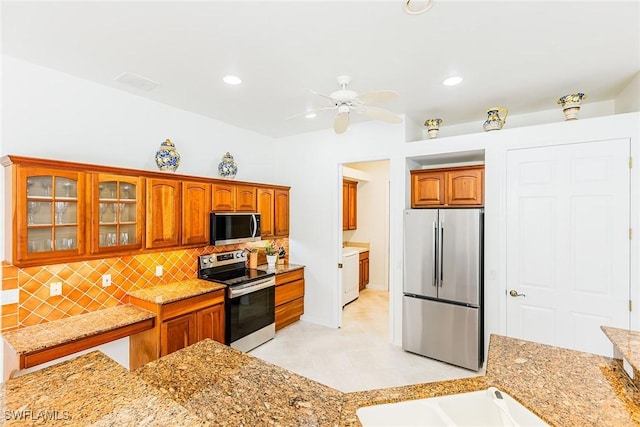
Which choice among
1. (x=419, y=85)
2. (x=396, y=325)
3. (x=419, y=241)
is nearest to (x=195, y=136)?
(x=419, y=85)

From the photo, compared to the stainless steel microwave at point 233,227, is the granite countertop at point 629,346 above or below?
below

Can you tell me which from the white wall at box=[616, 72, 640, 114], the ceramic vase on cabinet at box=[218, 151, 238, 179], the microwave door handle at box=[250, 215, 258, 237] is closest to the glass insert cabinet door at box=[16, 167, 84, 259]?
the ceramic vase on cabinet at box=[218, 151, 238, 179]

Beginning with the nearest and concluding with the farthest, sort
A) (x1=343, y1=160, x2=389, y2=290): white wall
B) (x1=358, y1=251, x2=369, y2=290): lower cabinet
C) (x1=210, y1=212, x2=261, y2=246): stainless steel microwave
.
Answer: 1. (x1=210, y1=212, x2=261, y2=246): stainless steel microwave
2. (x1=358, y1=251, x2=369, y2=290): lower cabinet
3. (x1=343, y1=160, x2=389, y2=290): white wall

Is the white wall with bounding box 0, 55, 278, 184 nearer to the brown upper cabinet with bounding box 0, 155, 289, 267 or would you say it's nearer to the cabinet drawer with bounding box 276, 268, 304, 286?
the brown upper cabinet with bounding box 0, 155, 289, 267

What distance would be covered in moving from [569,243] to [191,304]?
3.66 metres

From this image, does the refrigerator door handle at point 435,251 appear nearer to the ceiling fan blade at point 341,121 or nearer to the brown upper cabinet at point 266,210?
the ceiling fan blade at point 341,121

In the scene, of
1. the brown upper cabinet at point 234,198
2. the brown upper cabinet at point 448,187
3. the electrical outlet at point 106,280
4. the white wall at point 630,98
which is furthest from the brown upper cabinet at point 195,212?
the white wall at point 630,98

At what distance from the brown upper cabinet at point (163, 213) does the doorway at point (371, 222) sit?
3576 mm

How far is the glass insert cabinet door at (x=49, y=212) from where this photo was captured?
2.12 meters

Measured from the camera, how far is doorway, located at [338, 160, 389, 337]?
20.4 ft

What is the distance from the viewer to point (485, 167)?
3.17 metres

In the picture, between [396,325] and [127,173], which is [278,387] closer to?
[127,173]

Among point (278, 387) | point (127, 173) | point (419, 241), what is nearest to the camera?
point (278, 387)

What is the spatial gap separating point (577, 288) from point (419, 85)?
93.8 inches
